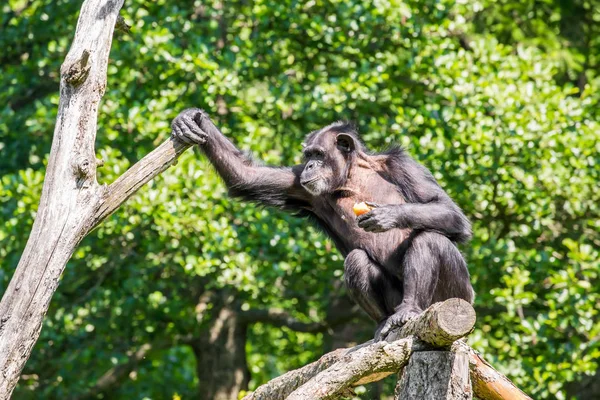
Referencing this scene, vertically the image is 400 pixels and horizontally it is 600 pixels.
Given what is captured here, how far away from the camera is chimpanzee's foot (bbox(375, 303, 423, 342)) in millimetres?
7344

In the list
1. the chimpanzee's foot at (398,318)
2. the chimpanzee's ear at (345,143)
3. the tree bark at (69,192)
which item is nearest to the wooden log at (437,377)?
the chimpanzee's foot at (398,318)

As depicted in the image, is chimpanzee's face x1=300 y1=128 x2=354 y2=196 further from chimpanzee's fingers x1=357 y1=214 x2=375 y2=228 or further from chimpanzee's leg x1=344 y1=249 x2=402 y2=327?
chimpanzee's fingers x1=357 y1=214 x2=375 y2=228

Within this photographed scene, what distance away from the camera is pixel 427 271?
25.2 ft

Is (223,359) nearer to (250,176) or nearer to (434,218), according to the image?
(250,176)

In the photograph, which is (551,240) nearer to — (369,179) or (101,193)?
(369,179)

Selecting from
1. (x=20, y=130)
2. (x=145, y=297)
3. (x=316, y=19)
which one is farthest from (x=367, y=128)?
(x=20, y=130)

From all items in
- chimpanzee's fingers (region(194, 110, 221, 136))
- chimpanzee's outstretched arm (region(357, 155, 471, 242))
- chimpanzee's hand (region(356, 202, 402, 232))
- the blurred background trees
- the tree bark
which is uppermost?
the tree bark

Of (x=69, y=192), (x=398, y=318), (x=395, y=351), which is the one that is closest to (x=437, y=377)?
(x=395, y=351)

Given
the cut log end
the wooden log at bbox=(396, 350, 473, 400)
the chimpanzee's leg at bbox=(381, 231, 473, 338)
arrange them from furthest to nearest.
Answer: the chimpanzee's leg at bbox=(381, 231, 473, 338), the wooden log at bbox=(396, 350, 473, 400), the cut log end

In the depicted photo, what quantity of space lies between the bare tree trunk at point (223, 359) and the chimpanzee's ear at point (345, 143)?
7.41 m

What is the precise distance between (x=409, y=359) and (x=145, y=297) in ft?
27.6

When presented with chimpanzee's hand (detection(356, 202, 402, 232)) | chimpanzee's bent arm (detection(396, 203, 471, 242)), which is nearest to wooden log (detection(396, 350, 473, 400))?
chimpanzee's hand (detection(356, 202, 402, 232))

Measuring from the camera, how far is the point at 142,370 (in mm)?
17016

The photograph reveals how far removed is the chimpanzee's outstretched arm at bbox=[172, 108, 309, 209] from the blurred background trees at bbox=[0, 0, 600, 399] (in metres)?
2.94
